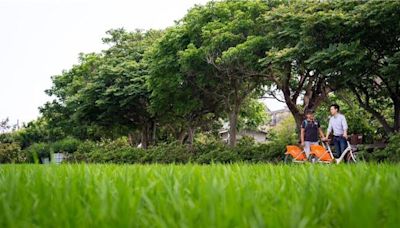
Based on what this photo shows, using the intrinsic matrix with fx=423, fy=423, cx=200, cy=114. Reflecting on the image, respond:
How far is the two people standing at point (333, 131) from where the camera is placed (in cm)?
1110

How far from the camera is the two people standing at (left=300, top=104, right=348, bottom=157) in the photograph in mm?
11102

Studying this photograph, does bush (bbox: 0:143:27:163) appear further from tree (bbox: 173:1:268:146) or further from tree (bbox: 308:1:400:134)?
tree (bbox: 308:1:400:134)

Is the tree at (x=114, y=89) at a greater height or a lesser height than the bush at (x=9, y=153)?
greater

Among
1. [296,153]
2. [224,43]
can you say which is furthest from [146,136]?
[296,153]

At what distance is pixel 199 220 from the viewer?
846 mm

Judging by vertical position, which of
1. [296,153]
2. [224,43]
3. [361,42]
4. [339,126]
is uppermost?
[224,43]

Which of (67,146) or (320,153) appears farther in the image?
(67,146)

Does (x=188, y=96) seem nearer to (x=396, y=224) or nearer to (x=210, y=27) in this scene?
(x=210, y=27)

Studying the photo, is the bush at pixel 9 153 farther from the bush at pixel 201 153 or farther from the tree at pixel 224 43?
the tree at pixel 224 43

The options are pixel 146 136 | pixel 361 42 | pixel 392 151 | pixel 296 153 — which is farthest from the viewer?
pixel 146 136

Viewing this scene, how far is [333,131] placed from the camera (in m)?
11.4

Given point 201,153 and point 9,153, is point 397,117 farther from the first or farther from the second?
point 9,153

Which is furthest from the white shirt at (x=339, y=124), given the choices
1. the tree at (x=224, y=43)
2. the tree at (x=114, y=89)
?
the tree at (x=114, y=89)

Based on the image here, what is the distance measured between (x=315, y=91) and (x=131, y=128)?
15439mm
